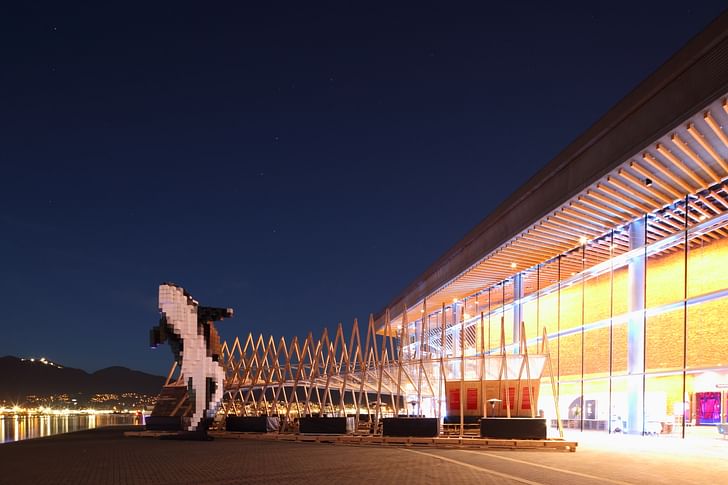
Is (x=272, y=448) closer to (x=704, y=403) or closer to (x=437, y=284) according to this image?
(x=704, y=403)

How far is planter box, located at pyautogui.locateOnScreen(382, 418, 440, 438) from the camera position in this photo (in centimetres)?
2344

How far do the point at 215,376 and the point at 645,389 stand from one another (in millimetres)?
16911

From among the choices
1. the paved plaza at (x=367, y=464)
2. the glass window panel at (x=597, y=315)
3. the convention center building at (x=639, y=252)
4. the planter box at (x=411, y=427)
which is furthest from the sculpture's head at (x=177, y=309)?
the glass window panel at (x=597, y=315)

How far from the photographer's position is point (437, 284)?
41.0 m

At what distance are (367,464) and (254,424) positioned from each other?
528 inches

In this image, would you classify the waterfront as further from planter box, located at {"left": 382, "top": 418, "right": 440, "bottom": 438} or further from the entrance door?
the entrance door

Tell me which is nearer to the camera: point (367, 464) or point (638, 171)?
point (367, 464)

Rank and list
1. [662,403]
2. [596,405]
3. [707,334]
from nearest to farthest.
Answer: [707,334] → [662,403] → [596,405]

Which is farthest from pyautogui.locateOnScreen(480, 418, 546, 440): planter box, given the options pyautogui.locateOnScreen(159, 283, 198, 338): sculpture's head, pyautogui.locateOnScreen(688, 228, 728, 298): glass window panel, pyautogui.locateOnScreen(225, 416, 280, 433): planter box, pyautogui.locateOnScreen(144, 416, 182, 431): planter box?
pyautogui.locateOnScreen(144, 416, 182, 431): planter box

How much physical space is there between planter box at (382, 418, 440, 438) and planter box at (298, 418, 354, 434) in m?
1.85

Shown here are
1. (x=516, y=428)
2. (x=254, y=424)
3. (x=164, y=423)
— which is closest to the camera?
(x=516, y=428)

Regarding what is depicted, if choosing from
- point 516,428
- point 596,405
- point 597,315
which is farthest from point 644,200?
point 596,405

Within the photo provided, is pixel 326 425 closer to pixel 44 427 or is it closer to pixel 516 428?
pixel 516 428

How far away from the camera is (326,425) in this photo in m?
25.6
